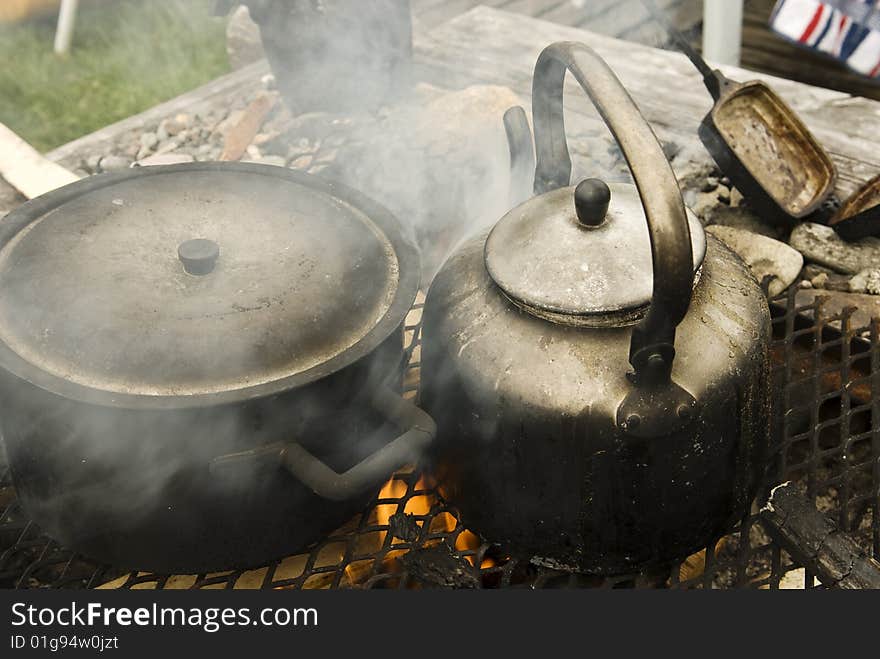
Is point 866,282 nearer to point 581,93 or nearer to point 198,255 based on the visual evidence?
point 581,93

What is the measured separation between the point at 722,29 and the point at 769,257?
264 centimetres

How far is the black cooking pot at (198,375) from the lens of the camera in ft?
6.37

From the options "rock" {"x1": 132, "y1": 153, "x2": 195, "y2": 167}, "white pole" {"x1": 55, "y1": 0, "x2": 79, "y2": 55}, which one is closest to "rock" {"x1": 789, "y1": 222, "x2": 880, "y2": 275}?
"rock" {"x1": 132, "y1": 153, "x2": 195, "y2": 167}

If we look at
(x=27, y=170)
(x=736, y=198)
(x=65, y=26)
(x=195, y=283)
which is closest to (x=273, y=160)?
(x=27, y=170)

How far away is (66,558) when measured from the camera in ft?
7.68

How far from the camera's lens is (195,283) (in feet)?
7.02

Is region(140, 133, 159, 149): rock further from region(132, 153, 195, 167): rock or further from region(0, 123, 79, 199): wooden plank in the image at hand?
region(0, 123, 79, 199): wooden plank

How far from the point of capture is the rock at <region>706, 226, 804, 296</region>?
321 centimetres

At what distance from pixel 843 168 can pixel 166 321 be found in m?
2.81

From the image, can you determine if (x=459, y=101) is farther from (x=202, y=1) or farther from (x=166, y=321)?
(x=202, y=1)

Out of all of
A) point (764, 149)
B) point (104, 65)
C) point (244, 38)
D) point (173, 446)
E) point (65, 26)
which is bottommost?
point (104, 65)

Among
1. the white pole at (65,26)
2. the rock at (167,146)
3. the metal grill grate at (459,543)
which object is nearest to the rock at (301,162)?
the rock at (167,146)

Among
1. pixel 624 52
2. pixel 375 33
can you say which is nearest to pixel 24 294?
pixel 375 33

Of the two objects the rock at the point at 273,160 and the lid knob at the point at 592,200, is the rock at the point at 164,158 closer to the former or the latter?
the rock at the point at 273,160
